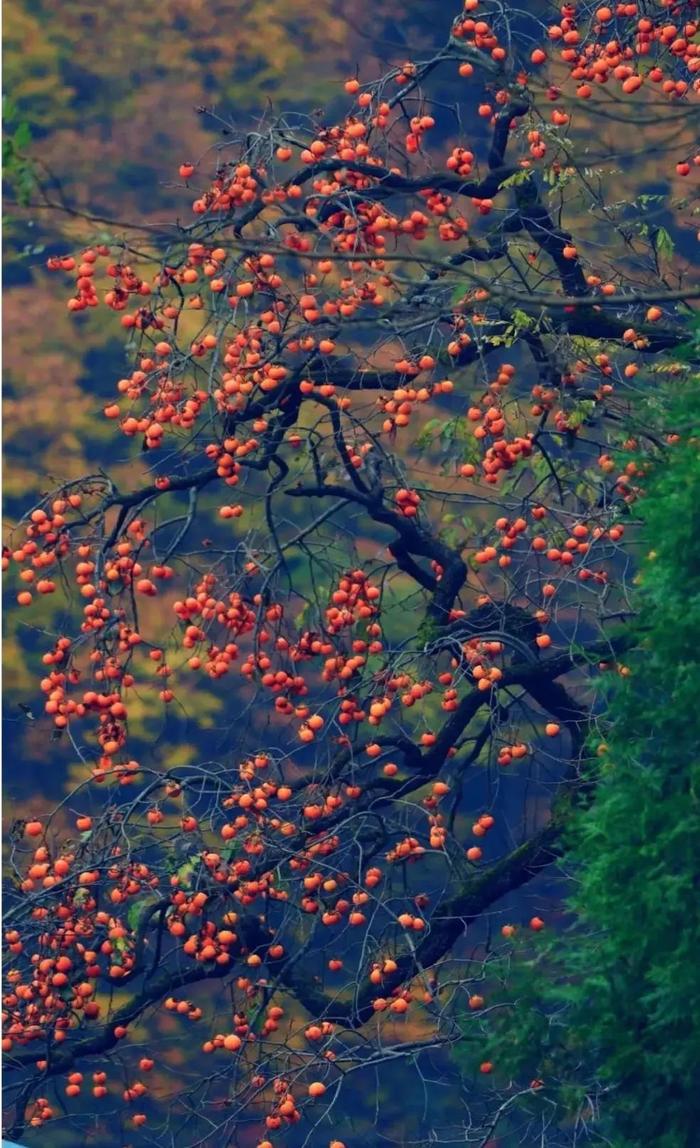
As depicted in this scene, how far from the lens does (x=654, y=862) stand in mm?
2691

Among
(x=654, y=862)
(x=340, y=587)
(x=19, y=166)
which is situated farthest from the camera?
(x=340, y=587)

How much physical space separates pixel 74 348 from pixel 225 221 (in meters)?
1.36

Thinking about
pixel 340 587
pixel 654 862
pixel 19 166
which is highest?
pixel 19 166

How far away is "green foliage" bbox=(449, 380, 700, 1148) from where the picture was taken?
267 cm

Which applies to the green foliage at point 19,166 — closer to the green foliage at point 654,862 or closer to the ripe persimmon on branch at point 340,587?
the ripe persimmon on branch at point 340,587

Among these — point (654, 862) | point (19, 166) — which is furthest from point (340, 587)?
point (19, 166)

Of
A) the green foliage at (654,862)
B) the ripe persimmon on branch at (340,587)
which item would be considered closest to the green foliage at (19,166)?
the ripe persimmon on branch at (340,587)

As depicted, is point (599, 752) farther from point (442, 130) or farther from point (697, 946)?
point (442, 130)

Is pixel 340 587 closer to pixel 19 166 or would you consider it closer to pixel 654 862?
pixel 654 862

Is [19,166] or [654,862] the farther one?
[654,862]

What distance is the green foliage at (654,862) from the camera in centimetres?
267

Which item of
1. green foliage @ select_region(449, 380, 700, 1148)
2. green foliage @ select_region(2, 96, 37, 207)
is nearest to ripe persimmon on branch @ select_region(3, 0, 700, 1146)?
green foliage @ select_region(449, 380, 700, 1148)

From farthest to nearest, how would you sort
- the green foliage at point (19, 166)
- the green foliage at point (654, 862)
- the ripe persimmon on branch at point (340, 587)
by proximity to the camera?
the ripe persimmon on branch at point (340, 587)
the green foliage at point (654, 862)
the green foliage at point (19, 166)

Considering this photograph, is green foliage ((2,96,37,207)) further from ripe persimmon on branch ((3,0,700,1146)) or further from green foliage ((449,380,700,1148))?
green foliage ((449,380,700,1148))
